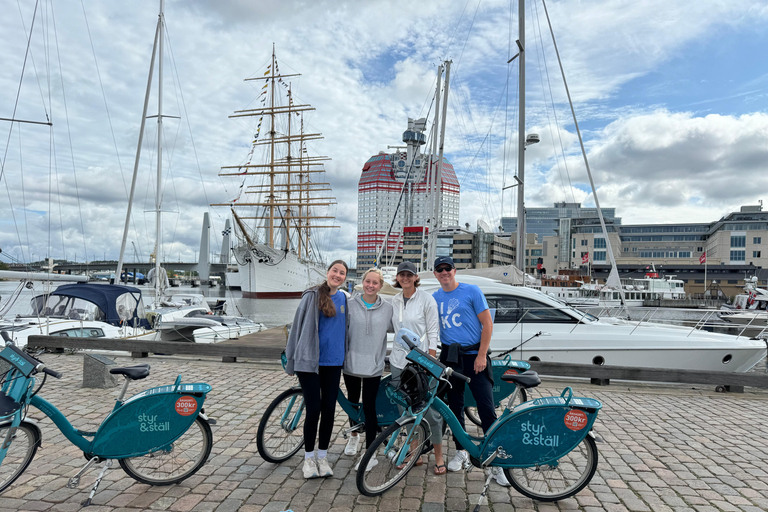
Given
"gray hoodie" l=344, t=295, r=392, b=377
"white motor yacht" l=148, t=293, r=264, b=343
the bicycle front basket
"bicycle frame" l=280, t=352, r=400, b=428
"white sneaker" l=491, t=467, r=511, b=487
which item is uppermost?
"gray hoodie" l=344, t=295, r=392, b=377

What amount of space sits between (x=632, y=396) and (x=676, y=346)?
245cm

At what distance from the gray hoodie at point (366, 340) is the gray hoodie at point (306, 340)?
0.97ft

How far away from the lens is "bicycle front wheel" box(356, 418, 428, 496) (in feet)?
11.8

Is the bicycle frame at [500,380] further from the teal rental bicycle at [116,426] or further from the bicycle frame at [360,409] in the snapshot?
the teal rental bicycle at [116,426]

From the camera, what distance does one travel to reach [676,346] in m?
9.08

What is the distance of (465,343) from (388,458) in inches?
45.1

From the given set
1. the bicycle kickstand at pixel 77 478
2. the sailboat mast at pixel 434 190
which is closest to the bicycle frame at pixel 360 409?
the bicycle kickstand at pixel 77 478

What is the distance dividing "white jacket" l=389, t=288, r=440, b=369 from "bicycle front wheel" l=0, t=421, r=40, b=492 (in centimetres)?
276

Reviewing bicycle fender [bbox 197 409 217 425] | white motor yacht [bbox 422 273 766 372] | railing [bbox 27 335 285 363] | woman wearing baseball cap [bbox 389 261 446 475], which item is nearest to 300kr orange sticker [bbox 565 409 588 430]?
woman wearing baseball cap [bbox 389 261 446 475]

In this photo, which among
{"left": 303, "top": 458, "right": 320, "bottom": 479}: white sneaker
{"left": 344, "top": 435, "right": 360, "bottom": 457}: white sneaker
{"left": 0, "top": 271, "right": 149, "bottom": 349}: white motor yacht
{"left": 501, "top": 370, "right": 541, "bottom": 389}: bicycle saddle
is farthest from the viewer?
{"left": 0, "top": 271, "right": 149, "bottom": 349}: white motor yacht

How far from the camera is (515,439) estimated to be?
369 cm

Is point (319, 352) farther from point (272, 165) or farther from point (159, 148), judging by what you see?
point (272, 165)

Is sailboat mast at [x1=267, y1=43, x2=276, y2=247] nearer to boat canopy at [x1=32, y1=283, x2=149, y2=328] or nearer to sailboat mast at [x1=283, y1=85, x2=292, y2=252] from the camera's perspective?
sailboat mast at [x1=283, y1=85, x2=292, y2=252]

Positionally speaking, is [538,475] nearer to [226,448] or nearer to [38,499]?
Result: [226,448]
